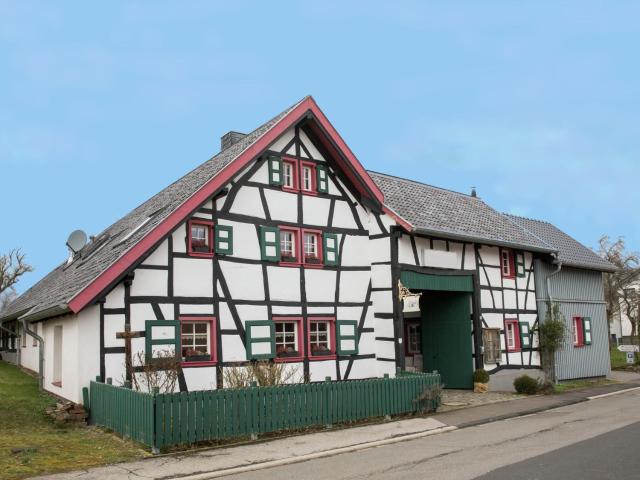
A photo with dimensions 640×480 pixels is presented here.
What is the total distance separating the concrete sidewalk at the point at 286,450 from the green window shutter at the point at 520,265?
8.04m

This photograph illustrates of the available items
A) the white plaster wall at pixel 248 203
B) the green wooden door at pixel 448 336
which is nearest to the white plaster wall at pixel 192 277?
the white plaster wall at pixel 248 203

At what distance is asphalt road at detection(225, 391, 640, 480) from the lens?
913 cm

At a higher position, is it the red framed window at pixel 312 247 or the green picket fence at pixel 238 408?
the red framed window at pixel 312 247

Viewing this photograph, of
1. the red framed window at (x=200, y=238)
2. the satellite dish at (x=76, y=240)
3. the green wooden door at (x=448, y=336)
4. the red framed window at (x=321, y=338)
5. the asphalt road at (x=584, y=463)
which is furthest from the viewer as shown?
the green wooden door at (x=448, y=336)

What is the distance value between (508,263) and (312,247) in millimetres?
8713

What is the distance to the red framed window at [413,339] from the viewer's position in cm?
2439

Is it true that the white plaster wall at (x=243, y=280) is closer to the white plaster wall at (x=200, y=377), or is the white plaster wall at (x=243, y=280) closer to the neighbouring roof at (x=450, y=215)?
the white plaster wall at (x=200, y=377)

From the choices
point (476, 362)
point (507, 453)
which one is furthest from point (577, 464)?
point (476, 362)

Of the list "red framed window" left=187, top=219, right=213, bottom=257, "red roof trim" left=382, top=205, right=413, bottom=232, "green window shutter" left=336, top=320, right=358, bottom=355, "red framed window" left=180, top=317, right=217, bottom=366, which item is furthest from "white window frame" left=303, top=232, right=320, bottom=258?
"red framed window" left=180, top=317, right=217, bottom=366

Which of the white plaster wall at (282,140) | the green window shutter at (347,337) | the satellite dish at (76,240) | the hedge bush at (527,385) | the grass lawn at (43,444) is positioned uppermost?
the white plaster wall at (282,140)

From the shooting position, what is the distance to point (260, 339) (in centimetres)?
1730

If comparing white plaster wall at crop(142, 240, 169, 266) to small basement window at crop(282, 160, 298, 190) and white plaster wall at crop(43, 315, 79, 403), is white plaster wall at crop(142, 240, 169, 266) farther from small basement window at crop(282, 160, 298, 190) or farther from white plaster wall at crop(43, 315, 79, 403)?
small basement window at crop(282, 160, 298, 190)

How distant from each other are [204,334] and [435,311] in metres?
9.80

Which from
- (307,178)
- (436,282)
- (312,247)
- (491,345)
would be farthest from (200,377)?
(491,345)
